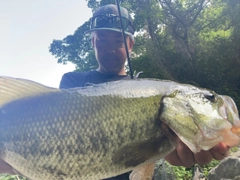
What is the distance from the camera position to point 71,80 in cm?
284

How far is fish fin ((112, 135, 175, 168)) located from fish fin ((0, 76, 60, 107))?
0.53 m

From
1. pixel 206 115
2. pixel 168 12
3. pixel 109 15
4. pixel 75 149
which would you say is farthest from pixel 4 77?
pixel 168 12

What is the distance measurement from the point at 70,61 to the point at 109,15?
23.3 metres

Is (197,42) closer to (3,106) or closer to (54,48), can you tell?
(54,48)

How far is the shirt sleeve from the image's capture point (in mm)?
2820

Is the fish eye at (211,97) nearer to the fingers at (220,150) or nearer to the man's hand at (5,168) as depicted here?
the fingers at (220,150)

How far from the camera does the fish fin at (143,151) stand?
1.61 meters

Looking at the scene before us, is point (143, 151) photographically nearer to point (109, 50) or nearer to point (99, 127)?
point (99, 127)

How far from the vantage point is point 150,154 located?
171 cm

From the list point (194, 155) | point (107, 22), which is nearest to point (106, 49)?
point (107, 22)

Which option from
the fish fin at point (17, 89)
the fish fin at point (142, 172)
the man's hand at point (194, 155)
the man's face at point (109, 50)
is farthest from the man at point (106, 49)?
the fish fin at point (142, 172)

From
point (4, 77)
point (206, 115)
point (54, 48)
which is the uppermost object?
point (54, 48)

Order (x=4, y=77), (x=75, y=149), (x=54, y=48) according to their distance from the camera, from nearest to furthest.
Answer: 1. (x=75, y=149)
2. (x=4, y=77)
3. (x=54, y=48)

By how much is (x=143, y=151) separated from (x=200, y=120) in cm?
38
